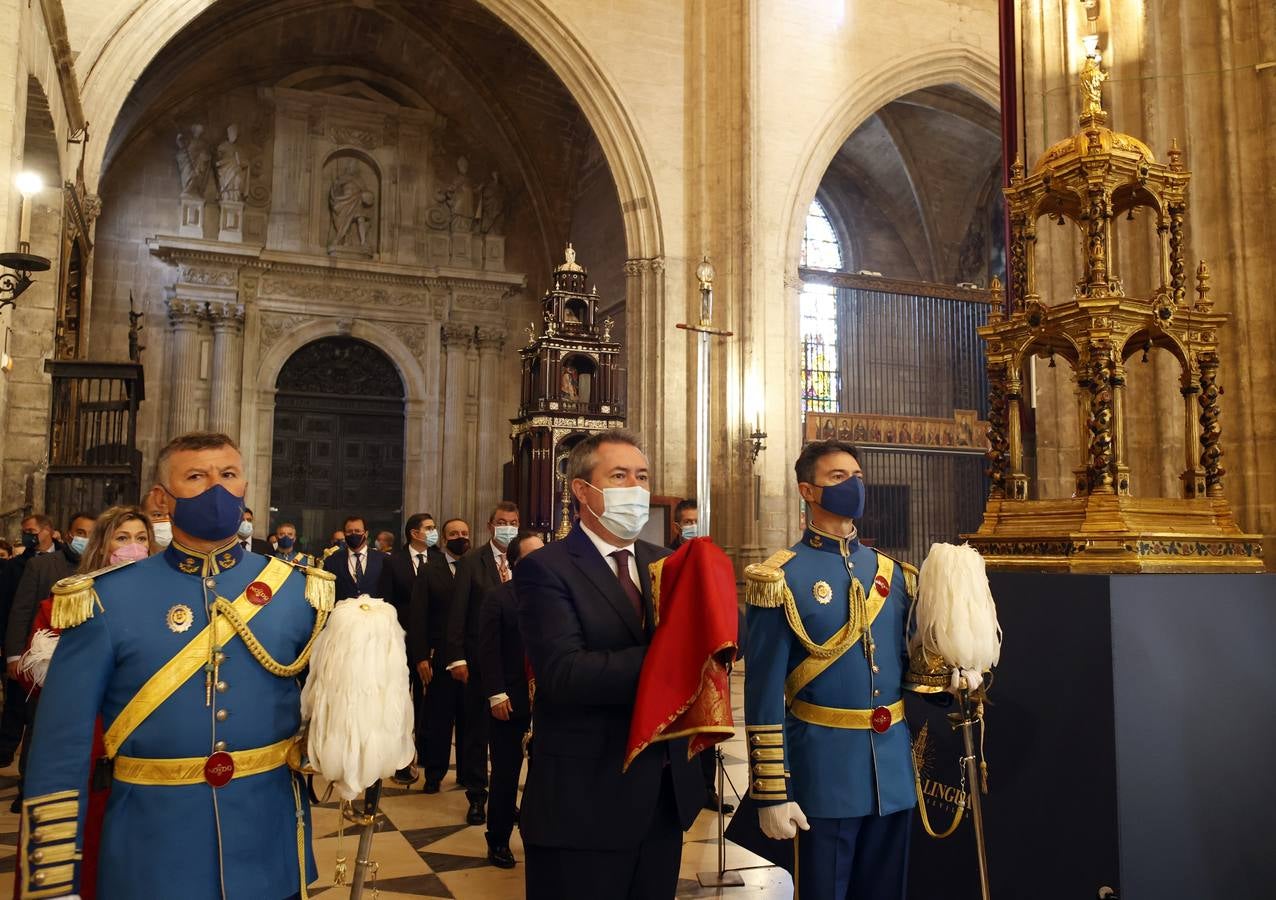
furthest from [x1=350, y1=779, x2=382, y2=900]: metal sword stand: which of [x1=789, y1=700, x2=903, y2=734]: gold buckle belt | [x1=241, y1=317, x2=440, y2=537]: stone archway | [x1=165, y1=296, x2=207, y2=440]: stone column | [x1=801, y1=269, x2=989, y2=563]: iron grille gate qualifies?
[x1=165, y1=296, x2=207, y2=440]: stone column

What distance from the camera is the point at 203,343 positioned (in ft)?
59.9

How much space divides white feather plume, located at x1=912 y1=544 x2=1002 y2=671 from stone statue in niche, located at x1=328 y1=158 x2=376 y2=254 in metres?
18.4

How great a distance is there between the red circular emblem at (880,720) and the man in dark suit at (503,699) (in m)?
2.22

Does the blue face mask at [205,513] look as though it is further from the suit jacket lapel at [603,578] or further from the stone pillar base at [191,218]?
the stone pillar base at [191,218]

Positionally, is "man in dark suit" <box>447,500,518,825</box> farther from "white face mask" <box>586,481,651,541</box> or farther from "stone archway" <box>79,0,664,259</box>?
"stone archway" <box>79,0,664,259</box>

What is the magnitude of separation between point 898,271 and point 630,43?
32.7ft

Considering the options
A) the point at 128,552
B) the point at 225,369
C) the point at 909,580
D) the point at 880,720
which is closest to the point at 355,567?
the point at 128,552

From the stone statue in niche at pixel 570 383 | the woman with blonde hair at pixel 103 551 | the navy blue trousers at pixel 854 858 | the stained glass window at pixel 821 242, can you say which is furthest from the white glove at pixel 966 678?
the stained glass window at pixel 821 242

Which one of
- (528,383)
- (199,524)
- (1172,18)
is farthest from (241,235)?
(199,524)

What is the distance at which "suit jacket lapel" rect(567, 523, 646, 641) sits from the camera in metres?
2.37

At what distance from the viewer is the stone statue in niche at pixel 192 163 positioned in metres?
18.6

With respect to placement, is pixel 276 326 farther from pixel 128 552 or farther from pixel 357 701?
pixel 357 701

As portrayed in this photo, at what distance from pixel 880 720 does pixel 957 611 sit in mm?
364

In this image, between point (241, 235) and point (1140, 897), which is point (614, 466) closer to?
point (1140, 897)
